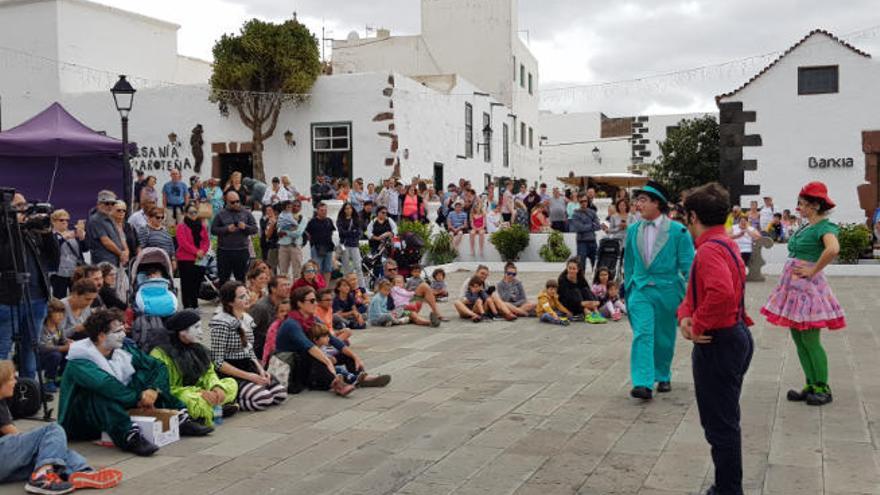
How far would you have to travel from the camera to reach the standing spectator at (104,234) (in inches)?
384

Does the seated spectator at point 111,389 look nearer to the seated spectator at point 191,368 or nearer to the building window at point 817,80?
the seated spectator at point 191,368

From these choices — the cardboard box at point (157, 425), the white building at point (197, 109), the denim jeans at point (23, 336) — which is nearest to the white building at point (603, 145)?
the white building at point (197, 109)

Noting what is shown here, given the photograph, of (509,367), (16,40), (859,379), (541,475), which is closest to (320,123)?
(16,40)

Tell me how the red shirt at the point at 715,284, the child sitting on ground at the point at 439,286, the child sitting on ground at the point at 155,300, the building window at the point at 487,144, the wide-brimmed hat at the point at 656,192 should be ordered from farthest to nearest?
the building window at the point at 487,144, the child sitting on ground at the point at 439,286, the child sitting on ground at the point at 155,300, the wide-brimmed hat at the point at 656,192, the red shirt at the point at 715,284

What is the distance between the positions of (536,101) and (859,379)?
32355 millimetres

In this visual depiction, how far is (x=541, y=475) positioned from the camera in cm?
521

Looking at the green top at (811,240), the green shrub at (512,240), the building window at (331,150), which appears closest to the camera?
the green top at (811,240)

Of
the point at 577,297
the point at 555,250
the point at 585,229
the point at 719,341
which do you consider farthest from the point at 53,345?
the point at 555,250

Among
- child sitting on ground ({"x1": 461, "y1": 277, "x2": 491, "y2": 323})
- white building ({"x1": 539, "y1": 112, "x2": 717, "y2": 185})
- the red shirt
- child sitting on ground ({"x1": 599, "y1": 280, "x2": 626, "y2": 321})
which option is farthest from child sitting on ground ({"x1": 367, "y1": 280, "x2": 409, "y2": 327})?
white building ({"x1": 539, "y1": 112, "x2": 717, "y2": 185})

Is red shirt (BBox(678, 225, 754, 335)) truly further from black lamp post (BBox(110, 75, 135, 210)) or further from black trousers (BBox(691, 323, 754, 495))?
black lamp post (BBox(110, 75, 135, 210))

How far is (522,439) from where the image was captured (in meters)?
6.03

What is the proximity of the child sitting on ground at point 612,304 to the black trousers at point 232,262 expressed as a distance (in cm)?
519

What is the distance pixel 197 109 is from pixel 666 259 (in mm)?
19719

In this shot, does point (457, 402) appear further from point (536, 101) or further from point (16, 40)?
point (536, 101)
